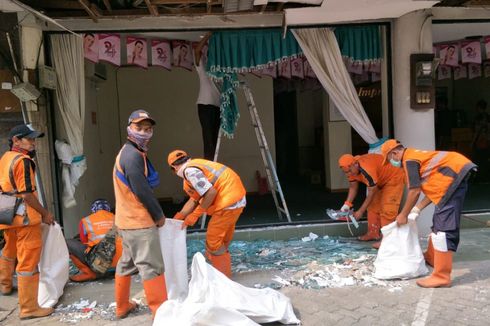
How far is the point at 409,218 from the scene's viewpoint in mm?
4590

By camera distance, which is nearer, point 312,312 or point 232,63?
point 312,312

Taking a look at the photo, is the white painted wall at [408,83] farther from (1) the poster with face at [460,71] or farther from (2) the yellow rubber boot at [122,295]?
(2) the yellow rubber boot at [122,295]

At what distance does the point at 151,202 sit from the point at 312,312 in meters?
1.71

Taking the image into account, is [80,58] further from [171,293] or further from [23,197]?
[171,293]

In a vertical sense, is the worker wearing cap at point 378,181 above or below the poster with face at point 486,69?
below

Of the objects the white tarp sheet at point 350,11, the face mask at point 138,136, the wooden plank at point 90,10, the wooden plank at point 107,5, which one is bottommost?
the face mask at point 138,136

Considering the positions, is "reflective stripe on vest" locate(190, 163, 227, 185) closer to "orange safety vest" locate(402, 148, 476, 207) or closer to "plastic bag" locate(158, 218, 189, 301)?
"plastic bag" locate(158, 218, 189, 301)

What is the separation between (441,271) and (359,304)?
37.3 inches

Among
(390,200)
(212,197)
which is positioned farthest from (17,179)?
(390,200)

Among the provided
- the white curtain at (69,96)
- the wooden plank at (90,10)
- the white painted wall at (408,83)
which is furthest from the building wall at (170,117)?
the white painted wall at (408,83)

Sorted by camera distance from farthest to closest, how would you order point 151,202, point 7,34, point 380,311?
point 7,34 < point 380,311 < point 151,202

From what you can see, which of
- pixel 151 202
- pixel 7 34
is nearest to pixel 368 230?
pixel 151 202

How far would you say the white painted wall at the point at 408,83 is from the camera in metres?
6.07

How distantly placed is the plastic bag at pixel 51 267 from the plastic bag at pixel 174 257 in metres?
1.15
